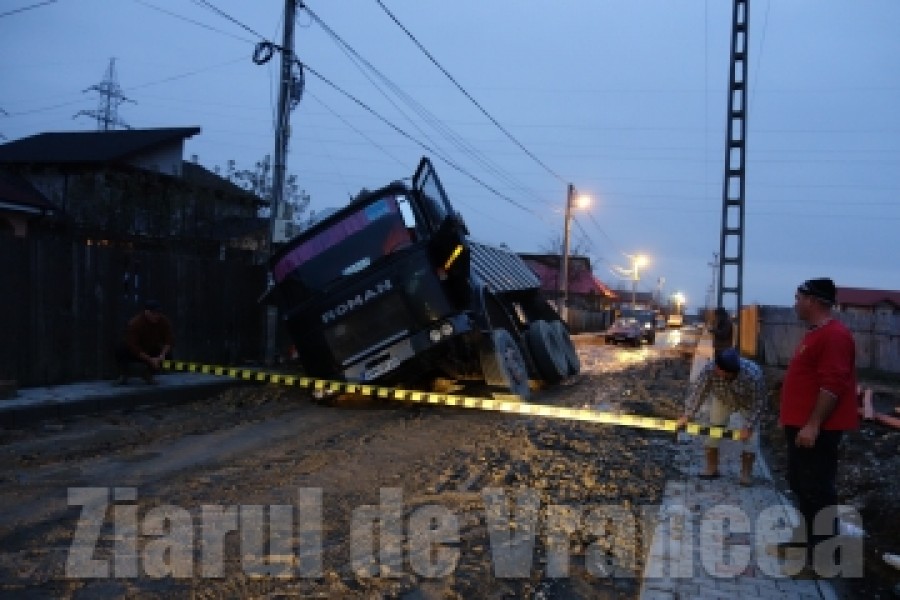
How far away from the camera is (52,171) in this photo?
2591 cm

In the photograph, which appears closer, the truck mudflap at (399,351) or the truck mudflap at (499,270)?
the truck mudflap at (399,351)

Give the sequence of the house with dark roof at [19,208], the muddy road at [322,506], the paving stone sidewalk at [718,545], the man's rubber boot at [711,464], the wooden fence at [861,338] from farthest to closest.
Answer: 1. the wooden fence at [861,338]
2. the house with dark roof at [19,208]
3. the man's rubber boot at [711,464]
4. the paving stone sidewalk at [718,545]
5. the muddy road at [322,506]

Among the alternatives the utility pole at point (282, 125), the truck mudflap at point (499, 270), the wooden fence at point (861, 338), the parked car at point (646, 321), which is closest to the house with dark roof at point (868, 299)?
the parked car at point (646, 321)

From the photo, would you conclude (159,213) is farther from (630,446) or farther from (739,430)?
(739,430)

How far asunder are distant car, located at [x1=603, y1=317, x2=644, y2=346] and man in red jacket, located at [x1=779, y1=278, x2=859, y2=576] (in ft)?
99.2

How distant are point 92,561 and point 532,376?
34.7ft

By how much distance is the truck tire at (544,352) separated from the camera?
1432 centimetres

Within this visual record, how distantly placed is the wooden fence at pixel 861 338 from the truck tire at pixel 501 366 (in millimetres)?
A: 10279

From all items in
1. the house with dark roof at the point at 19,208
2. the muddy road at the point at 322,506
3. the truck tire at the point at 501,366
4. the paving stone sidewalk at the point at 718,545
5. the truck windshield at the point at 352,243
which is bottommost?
the paving stone sidewalk at the point at 718,545

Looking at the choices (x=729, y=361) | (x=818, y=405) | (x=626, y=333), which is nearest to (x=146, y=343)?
(x=729, y=361)

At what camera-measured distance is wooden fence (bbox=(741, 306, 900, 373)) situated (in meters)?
19.5

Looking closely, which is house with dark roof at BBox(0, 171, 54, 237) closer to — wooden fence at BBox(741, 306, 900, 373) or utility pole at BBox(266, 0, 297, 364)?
utility pole at BBox(266, 0, 297, 364)

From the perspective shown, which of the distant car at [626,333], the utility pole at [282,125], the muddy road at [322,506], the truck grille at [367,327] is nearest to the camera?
the muddy road at [322,506]

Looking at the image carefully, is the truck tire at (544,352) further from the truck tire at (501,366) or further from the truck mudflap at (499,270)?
the truck tire at (501,366)
